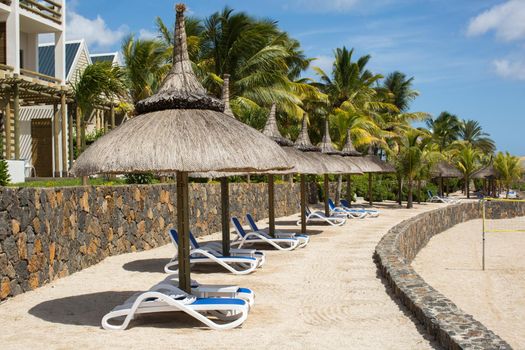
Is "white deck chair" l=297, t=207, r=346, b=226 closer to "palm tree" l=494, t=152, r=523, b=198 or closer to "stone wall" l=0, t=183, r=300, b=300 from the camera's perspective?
"stone wall" l=0, t=183, r=300, b=300

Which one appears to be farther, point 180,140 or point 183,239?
point 183,239

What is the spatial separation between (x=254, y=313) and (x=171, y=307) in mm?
1206

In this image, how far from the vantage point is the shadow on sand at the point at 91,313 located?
→ 6.66 metres

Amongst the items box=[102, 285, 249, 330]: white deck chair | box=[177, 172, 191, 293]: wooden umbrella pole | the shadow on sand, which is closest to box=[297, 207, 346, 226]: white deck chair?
the shadow on sand

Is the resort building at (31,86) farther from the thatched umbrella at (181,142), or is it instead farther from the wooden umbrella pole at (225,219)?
the thatched umbrella at (181,142)

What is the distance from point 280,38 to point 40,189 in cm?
2510

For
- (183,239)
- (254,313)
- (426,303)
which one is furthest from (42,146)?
(426,303)

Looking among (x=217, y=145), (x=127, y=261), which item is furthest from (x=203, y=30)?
(x=217, y=145)

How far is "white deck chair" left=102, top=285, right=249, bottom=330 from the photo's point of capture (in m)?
6.29

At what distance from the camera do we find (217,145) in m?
6.37

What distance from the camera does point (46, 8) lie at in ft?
70.9

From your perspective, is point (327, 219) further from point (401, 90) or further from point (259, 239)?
point (401, 90)

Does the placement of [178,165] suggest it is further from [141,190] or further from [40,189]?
[141,190]

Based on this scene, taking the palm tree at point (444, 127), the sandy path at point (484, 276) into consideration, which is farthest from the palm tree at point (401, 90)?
the sandy path at point (484, 276)
